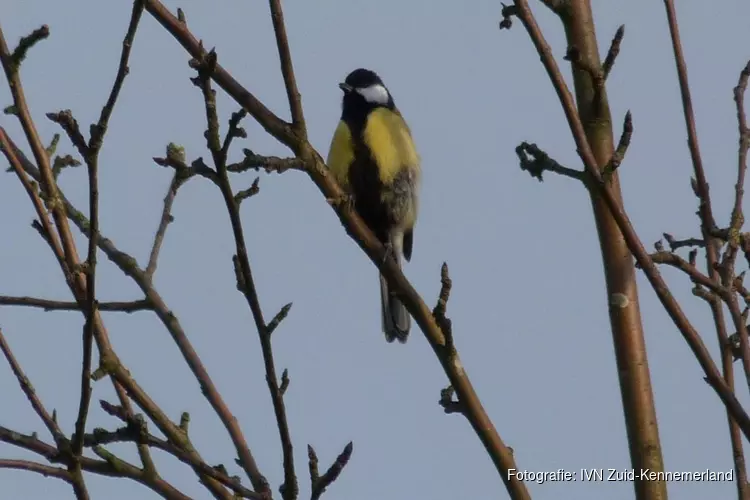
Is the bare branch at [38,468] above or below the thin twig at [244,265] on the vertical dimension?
below

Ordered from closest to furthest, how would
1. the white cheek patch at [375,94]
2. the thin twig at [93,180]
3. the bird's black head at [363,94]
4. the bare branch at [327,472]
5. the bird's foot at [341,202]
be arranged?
the thin twig at [93,180] → the bare branch at [327,472] → the bird's foot at [341,202] → the bird's black head at [363,94] → the white cheek patch at [375,94]

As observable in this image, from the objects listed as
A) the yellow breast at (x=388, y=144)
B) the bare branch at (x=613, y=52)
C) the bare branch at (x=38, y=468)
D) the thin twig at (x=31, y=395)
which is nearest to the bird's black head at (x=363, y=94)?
the yellow breast at (x=388, y=144)

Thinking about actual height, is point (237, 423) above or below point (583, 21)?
below

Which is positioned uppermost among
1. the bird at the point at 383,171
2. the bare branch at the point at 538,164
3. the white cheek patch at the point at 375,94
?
the white cheek patch at the point at 375,94

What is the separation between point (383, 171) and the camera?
4527 millimetres

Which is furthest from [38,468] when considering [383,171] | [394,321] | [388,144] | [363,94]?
[363,94]

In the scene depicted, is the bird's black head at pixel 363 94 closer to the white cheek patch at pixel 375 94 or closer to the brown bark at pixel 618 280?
the white cheek patch at pixel 375 94

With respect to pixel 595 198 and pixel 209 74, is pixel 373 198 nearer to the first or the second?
pixel 595 198

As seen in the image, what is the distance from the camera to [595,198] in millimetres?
2418

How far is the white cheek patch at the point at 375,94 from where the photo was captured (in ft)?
16.7

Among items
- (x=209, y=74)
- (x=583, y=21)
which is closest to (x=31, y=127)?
(x=209, y=74)

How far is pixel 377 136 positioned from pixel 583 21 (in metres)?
2.04

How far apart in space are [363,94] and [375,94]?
0.20 feet

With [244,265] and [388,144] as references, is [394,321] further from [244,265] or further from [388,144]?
[244,265]
